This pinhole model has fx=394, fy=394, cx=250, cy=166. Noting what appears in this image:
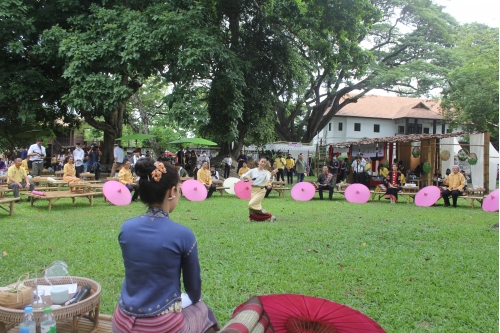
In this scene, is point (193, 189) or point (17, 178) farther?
point (193, 189)

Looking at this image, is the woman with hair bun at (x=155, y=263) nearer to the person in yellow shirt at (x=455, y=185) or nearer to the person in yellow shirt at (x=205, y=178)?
the person in yellow shirt at (x=205, y=178)

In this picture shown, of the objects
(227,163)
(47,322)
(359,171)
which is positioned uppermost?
(227,163)

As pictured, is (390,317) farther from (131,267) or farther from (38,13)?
(38,13)

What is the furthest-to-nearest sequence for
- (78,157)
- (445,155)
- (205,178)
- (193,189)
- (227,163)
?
1. (227,163)
2. (445,155)
3. (78,157)
4. (205,178)
5. (193,189)

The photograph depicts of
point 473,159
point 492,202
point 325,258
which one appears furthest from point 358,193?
point 325,258

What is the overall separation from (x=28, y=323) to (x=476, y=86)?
24472 mm

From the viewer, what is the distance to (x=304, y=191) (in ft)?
39.9

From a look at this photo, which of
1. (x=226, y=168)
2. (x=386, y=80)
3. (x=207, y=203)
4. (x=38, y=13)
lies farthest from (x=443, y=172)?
(x=38, y=13)

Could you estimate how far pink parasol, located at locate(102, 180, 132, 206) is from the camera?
9734 mm

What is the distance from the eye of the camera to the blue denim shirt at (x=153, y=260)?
2248 millimetres

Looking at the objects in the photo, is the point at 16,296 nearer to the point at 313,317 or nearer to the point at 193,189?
the point at 313,317

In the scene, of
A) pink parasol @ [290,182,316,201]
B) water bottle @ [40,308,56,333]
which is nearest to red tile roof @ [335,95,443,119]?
pink parasol @ [290,182,316,201]

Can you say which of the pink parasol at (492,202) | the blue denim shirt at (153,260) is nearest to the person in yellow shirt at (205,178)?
the pink parasol at (492,202)

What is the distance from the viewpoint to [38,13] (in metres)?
16.3
